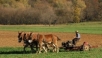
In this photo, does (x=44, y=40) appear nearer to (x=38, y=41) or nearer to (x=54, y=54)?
(x=38, y=41)

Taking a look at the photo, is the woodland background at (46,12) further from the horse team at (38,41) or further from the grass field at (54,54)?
the horse team at (38,41)

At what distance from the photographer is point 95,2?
148 metres

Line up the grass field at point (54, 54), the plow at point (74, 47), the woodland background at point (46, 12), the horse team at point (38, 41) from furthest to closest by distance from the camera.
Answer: the woodland background at point (46, 12) → the plow at point (74, 47) → the horse team at point (38, 41) → the grass field at point (54, 54)

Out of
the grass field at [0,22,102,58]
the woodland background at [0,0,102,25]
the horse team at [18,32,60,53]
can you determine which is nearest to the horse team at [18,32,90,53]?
the horse team at [18,32,60,53]

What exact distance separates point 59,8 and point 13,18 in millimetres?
21086

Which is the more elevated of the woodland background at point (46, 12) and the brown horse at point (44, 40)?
the brown horse at point (44, 40)

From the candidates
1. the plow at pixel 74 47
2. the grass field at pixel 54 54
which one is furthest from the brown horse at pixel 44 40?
the plow at pixel 74 47

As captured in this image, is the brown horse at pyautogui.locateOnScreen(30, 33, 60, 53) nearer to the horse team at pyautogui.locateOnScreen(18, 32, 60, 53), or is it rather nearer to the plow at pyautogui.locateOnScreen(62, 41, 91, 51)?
the horse team at pyautogui.locateOnScreen(18, 32, 60, 53)

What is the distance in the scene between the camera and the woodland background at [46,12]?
11031 cm

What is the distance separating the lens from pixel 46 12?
116562 mm

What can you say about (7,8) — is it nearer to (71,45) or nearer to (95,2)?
(95,2)

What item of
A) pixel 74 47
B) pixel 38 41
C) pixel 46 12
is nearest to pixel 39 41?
pixel 38 41

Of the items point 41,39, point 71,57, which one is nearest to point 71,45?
point 41,39

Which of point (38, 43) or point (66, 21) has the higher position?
point (38, 43)
